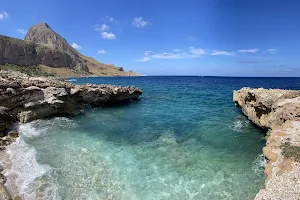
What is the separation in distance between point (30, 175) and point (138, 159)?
26.6 ft

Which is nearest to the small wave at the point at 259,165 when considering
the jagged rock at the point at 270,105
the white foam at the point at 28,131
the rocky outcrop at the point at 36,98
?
the jagged rock at the point at 270,105

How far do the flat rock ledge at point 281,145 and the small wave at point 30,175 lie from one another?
40.8ft

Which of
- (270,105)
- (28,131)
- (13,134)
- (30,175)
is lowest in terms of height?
(30,175)

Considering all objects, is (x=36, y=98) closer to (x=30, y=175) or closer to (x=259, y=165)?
(x=30, y=175)

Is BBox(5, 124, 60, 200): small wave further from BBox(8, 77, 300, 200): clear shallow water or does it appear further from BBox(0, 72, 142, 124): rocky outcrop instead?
BBox(0, 72, 142, 124): rocky outcrop

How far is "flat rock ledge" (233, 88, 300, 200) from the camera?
37.2 ft

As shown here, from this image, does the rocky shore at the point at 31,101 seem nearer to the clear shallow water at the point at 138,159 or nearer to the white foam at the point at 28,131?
the white foam at the point at 28,131

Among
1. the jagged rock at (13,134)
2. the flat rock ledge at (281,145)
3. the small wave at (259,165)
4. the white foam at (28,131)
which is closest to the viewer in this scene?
the flat rock ledge at (281,145)

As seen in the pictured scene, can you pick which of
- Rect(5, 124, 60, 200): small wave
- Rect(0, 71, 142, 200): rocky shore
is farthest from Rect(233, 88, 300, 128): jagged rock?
Rect(0, 71, 142, 200): rocky shore

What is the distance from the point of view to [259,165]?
58.6ft

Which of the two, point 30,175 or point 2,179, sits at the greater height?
point 2,179

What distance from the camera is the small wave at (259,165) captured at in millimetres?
16688

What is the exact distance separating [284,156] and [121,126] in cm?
1934

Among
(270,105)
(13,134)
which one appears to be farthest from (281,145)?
Result: (13,134)
